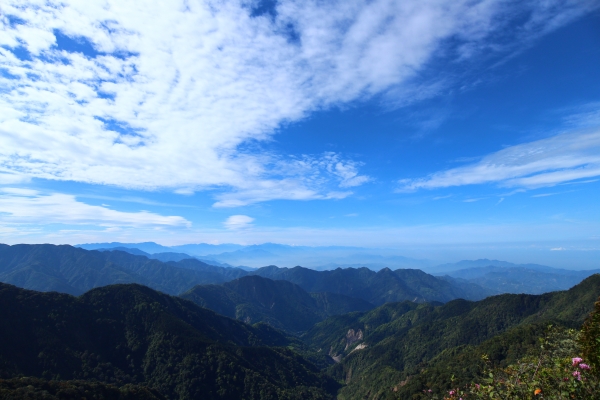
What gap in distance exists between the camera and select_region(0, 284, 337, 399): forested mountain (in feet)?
294

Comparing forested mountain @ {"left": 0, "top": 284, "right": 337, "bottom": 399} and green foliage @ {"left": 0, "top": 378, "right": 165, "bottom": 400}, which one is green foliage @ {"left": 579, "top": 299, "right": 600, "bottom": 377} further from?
forested mountain @ {"left": 0, "top": 284, "right": 337, "bottom": 399}

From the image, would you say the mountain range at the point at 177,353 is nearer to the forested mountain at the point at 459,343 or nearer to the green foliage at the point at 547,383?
the forested mountain at the point at 459,343

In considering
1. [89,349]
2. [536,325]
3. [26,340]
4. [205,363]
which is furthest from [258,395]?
[536,325]

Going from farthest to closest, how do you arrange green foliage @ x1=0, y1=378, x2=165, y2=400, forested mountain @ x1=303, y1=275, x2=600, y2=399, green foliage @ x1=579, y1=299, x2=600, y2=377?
forested mountain @ x1=303, y1=275, x2=600, y2=399
green foliage @ x1=0, y1=378, x2=165, y2=400
green foliage @ x1=579, y1=299, x2=600, y2=377

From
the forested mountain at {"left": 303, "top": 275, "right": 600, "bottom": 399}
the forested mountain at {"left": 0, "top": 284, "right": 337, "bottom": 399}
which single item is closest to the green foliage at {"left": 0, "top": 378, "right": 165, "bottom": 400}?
the forested mountain at {"left": 0, "top": 284, "right": 337, "bottom": 399}

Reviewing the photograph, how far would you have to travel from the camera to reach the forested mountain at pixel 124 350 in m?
89.6

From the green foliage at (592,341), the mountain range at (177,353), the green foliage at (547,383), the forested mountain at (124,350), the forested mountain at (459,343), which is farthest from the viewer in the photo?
the forested mountain at (459,343)

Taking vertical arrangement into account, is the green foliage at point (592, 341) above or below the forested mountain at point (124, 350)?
above

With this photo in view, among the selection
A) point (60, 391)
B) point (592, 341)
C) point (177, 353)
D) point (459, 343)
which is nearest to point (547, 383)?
point (592, 341)

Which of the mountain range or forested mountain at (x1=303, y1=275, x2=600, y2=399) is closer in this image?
the mountain range

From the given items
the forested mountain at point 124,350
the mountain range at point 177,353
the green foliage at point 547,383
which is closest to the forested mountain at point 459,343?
the mountain range at point 177,353

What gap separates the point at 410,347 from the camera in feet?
588

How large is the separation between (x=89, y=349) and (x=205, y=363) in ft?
→ 131

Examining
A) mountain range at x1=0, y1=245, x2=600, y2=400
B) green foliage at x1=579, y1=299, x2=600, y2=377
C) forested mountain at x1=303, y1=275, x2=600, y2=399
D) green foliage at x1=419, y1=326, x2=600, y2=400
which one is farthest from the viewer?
forested mountain at x1=303, y1=275, x2=600, y2=399
